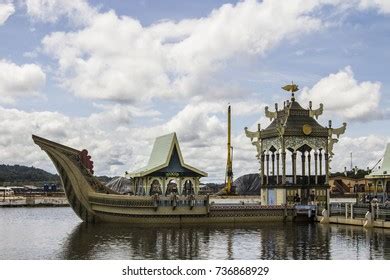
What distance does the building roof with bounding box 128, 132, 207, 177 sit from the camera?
57281mm

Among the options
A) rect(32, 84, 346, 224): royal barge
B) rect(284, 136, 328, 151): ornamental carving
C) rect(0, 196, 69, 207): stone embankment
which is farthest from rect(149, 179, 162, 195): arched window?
rect(0, 196, 69, 207): stone embankment

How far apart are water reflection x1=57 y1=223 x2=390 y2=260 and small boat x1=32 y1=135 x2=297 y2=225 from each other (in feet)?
7.09

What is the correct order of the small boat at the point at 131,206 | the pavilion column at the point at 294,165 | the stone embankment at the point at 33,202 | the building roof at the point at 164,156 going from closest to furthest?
the small boat at the point at 131,206 → the building roof at the point at 164,156 → the pavilion column at the point at 294,165 → the stone embankment at the point at 33,202

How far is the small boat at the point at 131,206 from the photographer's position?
56.2 m

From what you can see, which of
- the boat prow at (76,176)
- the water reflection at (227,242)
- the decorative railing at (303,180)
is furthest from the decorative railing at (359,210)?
the boat prow at (76,176)

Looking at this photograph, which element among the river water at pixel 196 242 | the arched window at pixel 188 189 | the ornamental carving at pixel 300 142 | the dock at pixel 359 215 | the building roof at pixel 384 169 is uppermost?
the ornamental carving at pixel 300 142

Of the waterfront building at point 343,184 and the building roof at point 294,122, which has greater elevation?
the building roof at point 294,122

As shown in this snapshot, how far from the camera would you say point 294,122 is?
214ft

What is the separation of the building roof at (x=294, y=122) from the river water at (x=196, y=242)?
436 inches

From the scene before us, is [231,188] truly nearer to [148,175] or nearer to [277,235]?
[148,175]

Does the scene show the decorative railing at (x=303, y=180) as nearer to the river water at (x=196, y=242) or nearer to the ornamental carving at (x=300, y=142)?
the ornamental carving at (x=300, y=142)

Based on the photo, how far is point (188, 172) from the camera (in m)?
58.2
